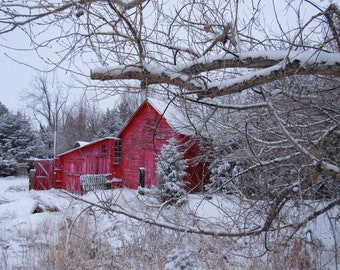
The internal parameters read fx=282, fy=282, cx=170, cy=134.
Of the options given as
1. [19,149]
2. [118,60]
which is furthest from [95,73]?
[19,149]

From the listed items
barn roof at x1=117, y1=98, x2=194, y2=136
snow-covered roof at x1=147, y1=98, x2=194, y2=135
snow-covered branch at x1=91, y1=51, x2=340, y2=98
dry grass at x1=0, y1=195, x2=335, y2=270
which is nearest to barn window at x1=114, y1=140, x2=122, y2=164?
barn roof at x1=117, y1=98, x2=194, y2=136

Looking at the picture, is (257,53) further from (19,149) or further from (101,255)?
(19,149)

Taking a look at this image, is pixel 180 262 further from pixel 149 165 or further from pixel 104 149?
pixel 104 149

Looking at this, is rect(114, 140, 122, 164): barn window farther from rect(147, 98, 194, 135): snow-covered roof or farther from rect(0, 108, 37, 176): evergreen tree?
rect(0, 108, 37, 176): evergreen tree

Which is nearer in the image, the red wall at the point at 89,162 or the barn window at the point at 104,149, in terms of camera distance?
the red wall at the point at 89,162

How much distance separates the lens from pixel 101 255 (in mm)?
4617

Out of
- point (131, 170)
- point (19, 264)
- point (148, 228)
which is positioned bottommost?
point (19, 264)

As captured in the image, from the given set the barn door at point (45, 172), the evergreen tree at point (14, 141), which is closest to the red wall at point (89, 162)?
the barn door at point (45, 172)

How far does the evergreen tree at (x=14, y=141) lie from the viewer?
25891 millimetres

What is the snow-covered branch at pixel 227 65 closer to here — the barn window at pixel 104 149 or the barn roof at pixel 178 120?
the barn roof at pixel 178 120

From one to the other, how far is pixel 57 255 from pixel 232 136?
12.3 ft

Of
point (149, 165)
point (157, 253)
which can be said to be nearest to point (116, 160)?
point (149, 165)

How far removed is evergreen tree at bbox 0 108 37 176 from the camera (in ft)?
84.9

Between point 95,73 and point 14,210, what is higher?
point 95,73
